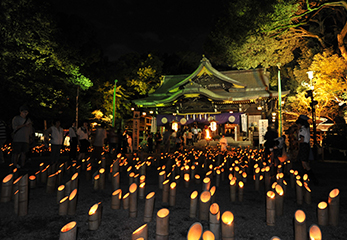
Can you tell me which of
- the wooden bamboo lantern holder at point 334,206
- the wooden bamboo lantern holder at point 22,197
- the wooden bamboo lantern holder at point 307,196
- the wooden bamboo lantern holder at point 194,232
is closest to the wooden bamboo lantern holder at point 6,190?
the wooden bamboo lantern holder at point 22,197

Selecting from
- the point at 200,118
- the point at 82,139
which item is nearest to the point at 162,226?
the point at 82,139

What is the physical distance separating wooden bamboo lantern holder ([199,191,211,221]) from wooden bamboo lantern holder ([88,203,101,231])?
1.25m

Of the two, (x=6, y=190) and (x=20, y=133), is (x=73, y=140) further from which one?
(x=6, y=190)

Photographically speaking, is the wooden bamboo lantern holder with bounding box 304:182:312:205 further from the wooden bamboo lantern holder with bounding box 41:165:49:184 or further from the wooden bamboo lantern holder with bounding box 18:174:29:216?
the wooden bamboo lantern holder with bounding box 41:165:49:184

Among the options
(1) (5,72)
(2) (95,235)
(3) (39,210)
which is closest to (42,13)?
(1) (5,72)

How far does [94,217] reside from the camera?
266 centimetres

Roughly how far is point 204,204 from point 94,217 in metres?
1.34

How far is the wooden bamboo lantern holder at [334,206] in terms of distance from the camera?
9.37 ft

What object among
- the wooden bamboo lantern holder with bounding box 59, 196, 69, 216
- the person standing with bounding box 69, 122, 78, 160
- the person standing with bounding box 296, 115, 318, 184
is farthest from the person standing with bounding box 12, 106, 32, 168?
the person standing with bounding box 296, 115, 318, 184

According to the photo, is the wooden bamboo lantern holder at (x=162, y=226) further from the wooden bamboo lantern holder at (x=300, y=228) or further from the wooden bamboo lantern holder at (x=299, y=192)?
the wooden bamboo lantern holder at (x=299, y=192)

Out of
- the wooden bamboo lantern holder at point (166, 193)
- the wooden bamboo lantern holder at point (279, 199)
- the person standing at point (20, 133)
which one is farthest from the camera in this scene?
the person standing at point (20, 133)

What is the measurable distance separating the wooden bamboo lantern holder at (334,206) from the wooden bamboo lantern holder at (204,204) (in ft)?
5.05

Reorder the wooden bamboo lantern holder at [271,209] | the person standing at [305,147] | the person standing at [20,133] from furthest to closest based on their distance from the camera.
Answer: the person standing at [20,133], the person standing at [305,147], the wooden bamboo lantern holder at [271,209]

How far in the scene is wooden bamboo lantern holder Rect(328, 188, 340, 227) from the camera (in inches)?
112
